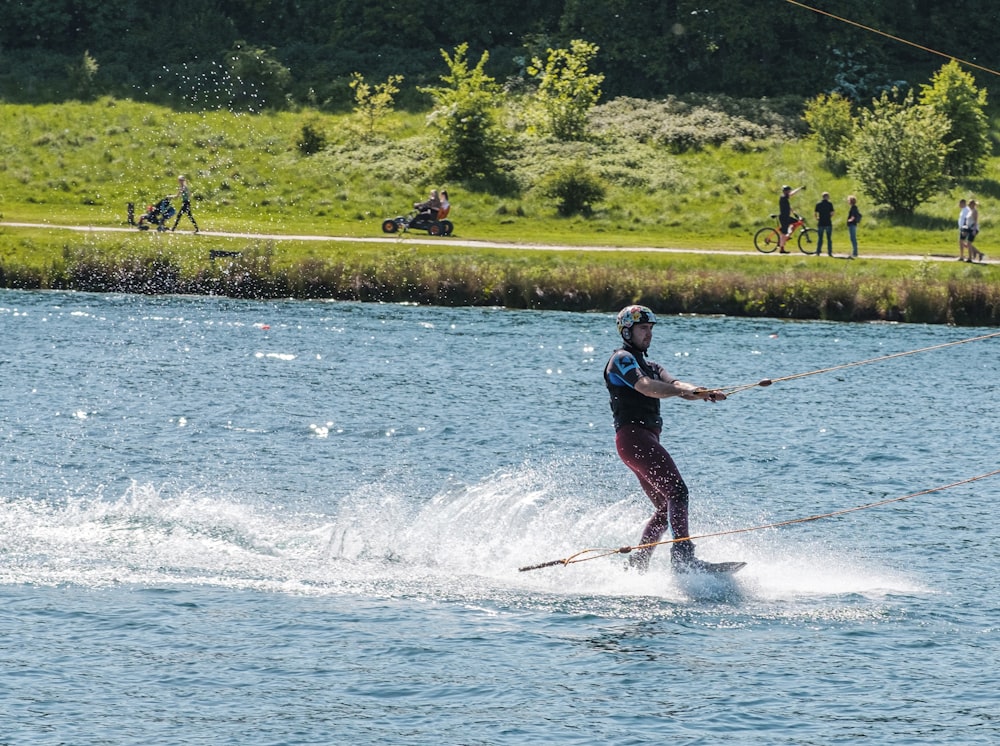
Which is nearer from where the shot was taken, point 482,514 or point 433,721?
point 433,721

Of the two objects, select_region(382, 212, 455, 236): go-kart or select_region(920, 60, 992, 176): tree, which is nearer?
select_region(382, 212, 455, 236): go-kart

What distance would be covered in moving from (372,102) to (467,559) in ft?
158

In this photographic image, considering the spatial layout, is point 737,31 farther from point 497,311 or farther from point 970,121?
point 497,311

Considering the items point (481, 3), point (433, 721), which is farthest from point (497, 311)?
point (481, 3)

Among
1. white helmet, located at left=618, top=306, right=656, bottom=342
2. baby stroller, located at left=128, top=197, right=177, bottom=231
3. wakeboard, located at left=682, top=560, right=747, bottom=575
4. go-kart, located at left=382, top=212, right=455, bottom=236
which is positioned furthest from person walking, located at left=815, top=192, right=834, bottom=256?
white helmet, located at left=618, top=306, right=656, bottom=342

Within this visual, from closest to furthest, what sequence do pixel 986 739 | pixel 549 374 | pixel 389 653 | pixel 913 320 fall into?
pixel 986 739
pixel 389 653
pixel 549 374
pixel 913 320

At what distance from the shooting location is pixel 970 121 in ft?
189

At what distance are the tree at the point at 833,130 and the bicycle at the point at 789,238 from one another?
1149 centimetres

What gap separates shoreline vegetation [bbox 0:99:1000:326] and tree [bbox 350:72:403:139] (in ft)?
2.17

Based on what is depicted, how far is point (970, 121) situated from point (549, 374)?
31.6m

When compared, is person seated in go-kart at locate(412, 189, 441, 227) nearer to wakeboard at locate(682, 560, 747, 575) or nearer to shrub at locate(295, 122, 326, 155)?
shrub at locate(295, 122, 326, 155)

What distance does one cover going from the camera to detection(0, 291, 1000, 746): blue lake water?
13.0 meters

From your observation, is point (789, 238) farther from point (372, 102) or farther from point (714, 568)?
point (714, 568)

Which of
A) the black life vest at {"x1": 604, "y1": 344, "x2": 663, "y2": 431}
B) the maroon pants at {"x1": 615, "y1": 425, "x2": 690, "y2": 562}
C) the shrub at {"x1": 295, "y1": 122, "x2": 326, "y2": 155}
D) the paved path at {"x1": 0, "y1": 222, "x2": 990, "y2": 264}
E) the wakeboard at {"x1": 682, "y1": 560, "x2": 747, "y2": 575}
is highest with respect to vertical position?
the shrub at {"x1": 295, "y1": 122, "x2": 326, "y2": 155}
